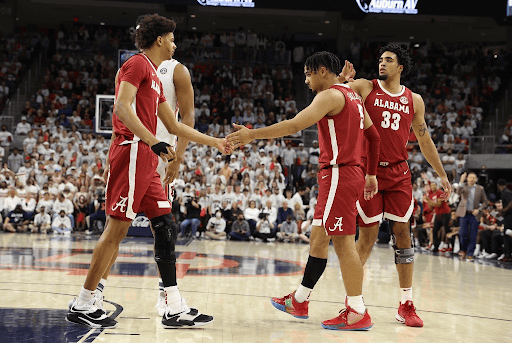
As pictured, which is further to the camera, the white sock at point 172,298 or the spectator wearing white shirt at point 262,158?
the spectator wearing white shirt at point 262,158

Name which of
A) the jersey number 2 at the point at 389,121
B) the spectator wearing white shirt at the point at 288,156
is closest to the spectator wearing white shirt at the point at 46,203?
the spectator wearing white shirt at the point at 288,156

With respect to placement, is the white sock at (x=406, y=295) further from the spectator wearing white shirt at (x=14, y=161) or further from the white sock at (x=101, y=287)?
the spectator wearing white shirt at (x=14, y=161)

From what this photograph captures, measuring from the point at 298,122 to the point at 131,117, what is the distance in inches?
44.8

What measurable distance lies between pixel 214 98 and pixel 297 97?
12.9ft

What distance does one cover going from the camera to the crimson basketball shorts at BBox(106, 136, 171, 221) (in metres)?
3.96

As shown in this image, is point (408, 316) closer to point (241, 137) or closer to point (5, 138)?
point (241, 137)

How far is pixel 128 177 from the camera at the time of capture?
3975 millimetres

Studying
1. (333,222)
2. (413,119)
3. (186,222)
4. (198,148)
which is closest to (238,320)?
(333,222)

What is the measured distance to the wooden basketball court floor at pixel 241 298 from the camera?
3854 millimetres

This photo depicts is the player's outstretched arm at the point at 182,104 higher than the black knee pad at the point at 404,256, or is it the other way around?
the player's outstretched arm at the point at 182,104

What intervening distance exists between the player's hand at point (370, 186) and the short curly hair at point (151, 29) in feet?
6.26

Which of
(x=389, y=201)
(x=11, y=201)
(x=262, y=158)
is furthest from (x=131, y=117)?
(x=262, y=158)

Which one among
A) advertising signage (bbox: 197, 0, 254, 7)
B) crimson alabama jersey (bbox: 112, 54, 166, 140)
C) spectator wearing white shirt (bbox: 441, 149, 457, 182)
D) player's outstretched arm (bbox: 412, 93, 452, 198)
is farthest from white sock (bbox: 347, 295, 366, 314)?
advertising signage (bbox: 197, 0, 254, 7)

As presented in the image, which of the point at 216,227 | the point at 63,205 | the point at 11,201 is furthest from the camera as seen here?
the point at 11,201
